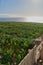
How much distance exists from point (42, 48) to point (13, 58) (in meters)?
0.95

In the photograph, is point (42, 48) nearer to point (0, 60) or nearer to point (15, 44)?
point (0, 60)

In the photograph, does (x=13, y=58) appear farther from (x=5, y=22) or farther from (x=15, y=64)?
(x=5, y=22)

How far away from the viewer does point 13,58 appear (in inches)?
229

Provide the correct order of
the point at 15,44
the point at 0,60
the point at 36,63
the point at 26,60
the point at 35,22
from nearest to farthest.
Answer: the point at 26,60
the point at 36,63
the point at 0,60
the point at 15,44
the point at 35,22

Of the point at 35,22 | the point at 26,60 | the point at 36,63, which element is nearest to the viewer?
the point at 26,60

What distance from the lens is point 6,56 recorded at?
5.94 meters

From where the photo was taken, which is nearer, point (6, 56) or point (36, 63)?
point (36, 63)

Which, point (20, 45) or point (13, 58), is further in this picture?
point (20, 45)

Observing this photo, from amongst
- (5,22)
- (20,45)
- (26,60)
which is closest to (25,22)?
(5,22)

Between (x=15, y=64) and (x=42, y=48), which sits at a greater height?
(x=42, y=48)

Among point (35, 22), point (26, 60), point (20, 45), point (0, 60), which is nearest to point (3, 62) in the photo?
point (0, 60)

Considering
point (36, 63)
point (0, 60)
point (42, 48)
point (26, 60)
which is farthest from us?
point (0, 60)

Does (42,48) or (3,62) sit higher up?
(42,48)

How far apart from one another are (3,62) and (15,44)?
74.1 inches
